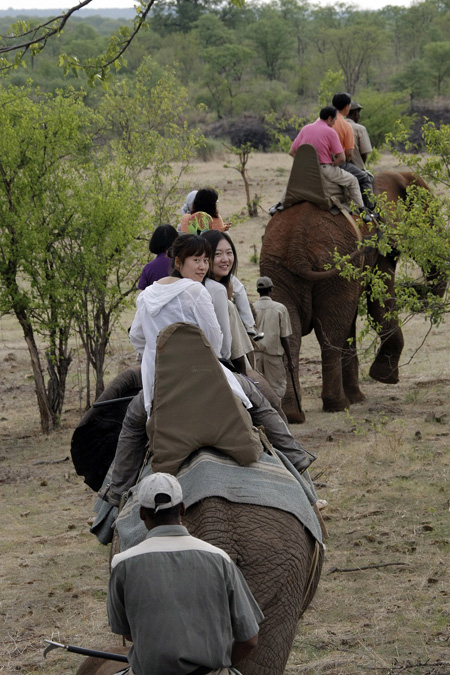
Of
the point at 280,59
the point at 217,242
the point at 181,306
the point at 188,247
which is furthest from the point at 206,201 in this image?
the point at 280,59

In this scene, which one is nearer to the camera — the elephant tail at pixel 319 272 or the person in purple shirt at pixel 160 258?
the person in purple shirt at pixel 160 258

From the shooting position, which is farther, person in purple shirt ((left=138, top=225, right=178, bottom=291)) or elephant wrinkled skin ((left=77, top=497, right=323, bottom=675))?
person in purple shirt ((left=138, top=225, right=178, bottom=291))

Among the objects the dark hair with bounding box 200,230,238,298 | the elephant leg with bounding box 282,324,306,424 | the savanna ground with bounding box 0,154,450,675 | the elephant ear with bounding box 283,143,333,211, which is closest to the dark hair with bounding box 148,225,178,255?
the dark hair with bounding box 200,230,238,298

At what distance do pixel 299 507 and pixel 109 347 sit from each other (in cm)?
1234

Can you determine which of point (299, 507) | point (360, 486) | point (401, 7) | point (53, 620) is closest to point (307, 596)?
point (299, 507)

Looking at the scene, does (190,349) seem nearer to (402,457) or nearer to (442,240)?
(442,240)

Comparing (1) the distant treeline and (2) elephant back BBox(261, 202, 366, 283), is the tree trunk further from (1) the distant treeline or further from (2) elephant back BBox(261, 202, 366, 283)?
(1) the distant treeline

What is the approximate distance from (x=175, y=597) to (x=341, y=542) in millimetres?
4648

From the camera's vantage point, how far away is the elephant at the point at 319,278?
11.1 metres

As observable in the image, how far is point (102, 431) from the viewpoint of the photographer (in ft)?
19.0

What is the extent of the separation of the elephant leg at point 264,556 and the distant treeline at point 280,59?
32.9 meters

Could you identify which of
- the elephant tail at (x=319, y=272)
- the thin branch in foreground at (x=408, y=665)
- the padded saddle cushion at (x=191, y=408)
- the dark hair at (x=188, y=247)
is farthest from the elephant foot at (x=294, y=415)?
the padded saddle cushion at (x=191, y=408)

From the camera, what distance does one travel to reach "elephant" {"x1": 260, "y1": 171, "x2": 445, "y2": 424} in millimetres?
11109

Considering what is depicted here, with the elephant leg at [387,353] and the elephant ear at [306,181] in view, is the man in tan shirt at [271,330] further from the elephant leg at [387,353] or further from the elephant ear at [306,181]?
the elephant leg at [387,353]
